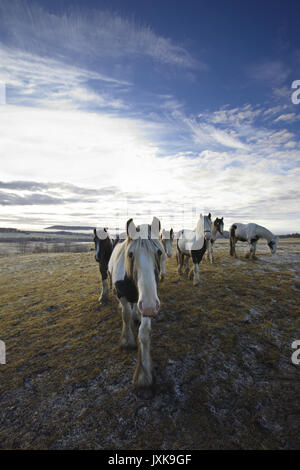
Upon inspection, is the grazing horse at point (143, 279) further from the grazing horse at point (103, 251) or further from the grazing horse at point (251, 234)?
the grazing horse at point (251, 234)

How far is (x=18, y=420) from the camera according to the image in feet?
11.1

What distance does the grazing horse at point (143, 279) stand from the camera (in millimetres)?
3262

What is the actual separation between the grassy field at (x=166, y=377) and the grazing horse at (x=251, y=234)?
21.7 feet

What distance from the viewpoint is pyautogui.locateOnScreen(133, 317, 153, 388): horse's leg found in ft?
12.5

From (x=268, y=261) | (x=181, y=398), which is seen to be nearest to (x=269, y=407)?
(x=181, y=398)

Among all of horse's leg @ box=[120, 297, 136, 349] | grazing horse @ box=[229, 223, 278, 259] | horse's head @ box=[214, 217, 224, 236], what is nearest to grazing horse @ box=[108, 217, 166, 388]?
horse's leg @ box=[120, 297, 136, 349]

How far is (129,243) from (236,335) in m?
4.00

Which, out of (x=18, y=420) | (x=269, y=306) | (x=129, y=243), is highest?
(x=129, y=243)

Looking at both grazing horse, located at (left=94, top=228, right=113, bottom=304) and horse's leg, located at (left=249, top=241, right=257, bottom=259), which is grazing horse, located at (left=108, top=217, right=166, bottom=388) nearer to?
grazing horse, located at (left=94, top=228, right=113, bottom=304)

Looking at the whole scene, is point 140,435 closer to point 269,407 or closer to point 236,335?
point 269,407

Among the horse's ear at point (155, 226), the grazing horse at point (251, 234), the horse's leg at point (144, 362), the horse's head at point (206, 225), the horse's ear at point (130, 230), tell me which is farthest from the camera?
the grazing horse at point (251, 234)

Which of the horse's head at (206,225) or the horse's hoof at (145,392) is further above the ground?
the horse's head at (206,225)

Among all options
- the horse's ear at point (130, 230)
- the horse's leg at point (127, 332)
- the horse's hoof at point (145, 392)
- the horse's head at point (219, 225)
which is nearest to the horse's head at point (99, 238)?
the horse's leg at point (127, 332)
